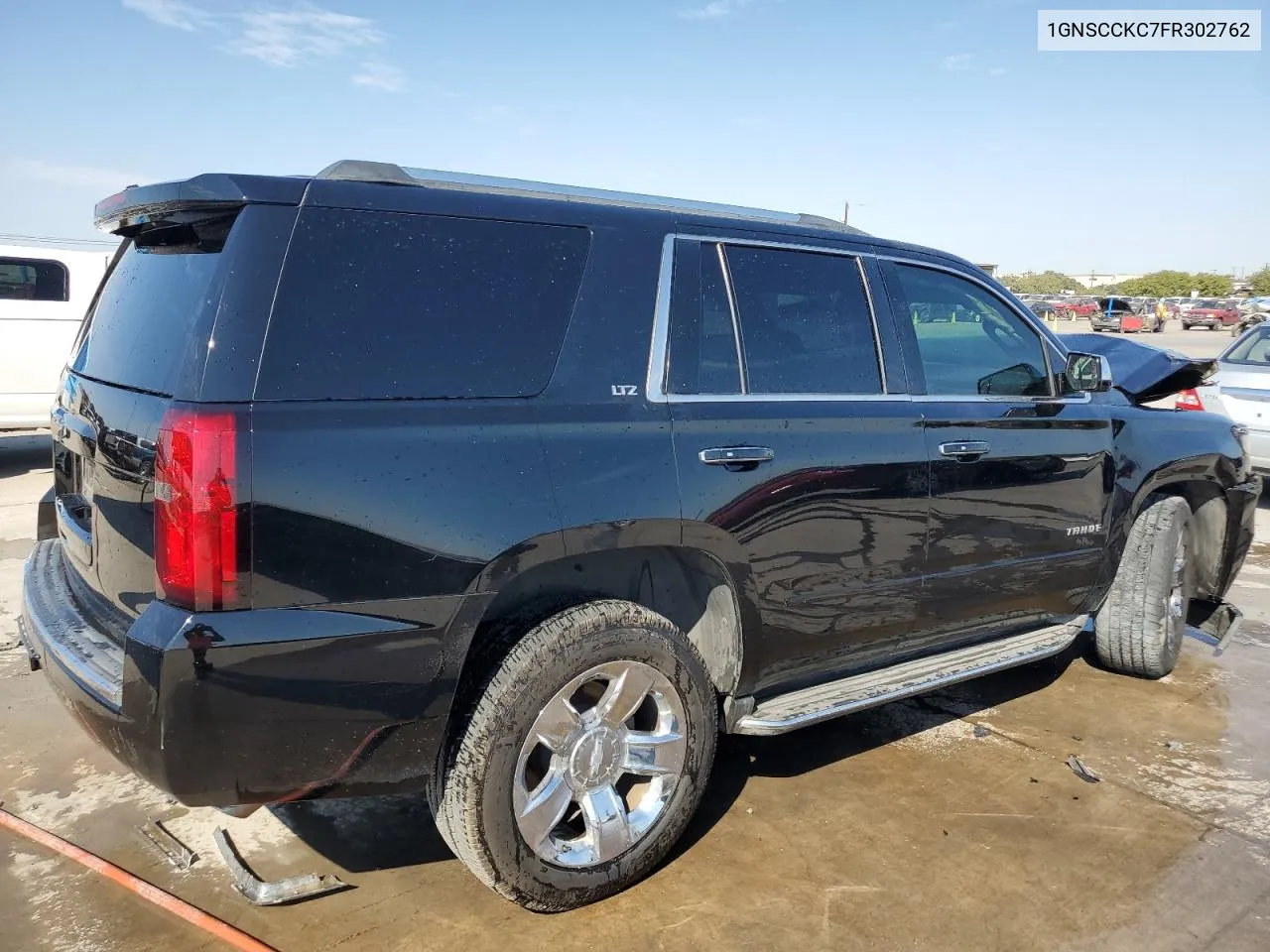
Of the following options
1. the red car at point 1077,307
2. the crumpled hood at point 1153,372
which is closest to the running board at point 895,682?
the crumpled hood at point 1153,372

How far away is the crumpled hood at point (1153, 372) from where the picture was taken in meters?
4.45

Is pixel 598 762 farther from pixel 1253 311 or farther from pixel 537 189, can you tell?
pixel 1253 311

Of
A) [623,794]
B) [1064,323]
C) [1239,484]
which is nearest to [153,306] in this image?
[623,794]

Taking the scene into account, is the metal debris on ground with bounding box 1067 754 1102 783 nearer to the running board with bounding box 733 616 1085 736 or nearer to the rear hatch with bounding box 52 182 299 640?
the running board with bounding box 733 616 1085 736

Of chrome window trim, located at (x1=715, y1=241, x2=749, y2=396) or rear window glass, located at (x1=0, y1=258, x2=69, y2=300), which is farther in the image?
rear window glass, located at (x1=0, y1=258, x2=69, y2=300)

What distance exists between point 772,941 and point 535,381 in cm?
161

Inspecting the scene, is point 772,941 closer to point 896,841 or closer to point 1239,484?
point 896,841

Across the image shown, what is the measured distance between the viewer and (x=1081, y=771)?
12.2ft

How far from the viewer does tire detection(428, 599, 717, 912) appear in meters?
2.51

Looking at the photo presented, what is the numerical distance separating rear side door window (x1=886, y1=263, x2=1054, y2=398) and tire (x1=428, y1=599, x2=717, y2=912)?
1.54m

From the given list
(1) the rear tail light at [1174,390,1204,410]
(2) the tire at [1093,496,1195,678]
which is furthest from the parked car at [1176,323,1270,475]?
(2) the tire at [1093,496,1195,678]

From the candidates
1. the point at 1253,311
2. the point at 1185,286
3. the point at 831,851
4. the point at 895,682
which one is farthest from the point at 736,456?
the point at 1185,286

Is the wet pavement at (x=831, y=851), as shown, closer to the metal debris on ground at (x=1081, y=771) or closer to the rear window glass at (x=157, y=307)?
the metal debris on ground at (x=1081, y=771)

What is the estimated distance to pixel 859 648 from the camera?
341 cm
